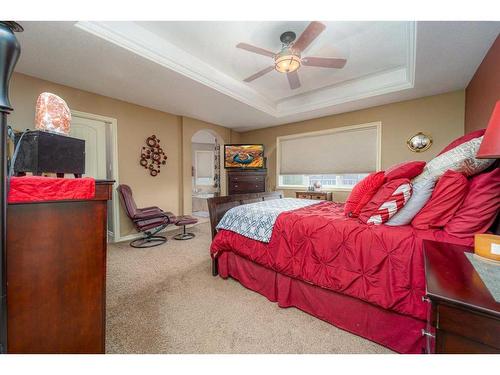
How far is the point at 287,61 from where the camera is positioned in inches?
86.7

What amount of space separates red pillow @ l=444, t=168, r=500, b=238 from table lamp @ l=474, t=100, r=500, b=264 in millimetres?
302

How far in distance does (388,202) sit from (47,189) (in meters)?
1.83

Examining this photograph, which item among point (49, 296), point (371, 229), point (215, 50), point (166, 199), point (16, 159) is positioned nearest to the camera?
point (49, 296)

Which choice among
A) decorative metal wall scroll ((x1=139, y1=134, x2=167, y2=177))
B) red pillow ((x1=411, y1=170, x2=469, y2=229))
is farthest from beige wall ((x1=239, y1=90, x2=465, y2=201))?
decorative metal wall scroll ((x1=139, y1=134, x2=167, y2=177))

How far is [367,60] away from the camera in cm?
282

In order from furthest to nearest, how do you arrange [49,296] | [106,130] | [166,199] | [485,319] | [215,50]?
[166,199] < [106,130] < [215,50] < [49,296] < [485,319]

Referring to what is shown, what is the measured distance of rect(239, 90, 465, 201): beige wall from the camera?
10.4ft

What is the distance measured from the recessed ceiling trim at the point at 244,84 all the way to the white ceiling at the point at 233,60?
11 mm

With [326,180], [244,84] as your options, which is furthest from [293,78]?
[326,180]

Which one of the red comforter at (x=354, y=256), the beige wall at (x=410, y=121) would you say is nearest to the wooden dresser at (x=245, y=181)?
the beige wall at (x=410, y=121)

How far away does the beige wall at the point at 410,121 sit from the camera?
10.4ft
